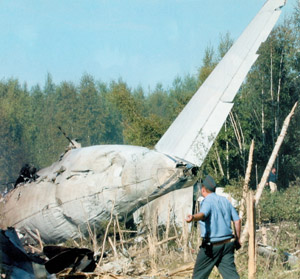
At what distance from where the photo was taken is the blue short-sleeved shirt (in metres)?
5.51

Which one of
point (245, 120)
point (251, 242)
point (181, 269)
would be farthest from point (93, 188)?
point (245, 120)

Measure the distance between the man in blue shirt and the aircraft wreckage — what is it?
3.54 m

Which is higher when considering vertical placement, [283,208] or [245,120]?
[245,120]

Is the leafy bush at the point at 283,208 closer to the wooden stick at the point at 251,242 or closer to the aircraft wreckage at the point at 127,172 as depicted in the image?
the aircraft wreckage at the point at 127,172

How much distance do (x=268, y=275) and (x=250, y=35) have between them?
18.7ft

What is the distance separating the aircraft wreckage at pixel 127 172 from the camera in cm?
916

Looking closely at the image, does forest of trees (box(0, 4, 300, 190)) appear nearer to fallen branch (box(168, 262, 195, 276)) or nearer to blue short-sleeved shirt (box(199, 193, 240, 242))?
fallen branch (box(168, 262, 195, 276))

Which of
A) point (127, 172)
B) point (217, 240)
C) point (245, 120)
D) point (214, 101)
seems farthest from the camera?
point (245, 120)

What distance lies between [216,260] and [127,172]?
3.88 metres

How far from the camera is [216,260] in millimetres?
5543

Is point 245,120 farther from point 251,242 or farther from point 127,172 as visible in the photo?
point 251,242

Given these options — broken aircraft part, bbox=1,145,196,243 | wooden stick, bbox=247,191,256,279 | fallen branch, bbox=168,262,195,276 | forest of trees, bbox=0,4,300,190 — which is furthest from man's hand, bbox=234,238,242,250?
forest of trees, bbox=0,4,300,190

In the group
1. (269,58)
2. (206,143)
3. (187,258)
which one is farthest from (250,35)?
(269,58)

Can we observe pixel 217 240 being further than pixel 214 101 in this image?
No
